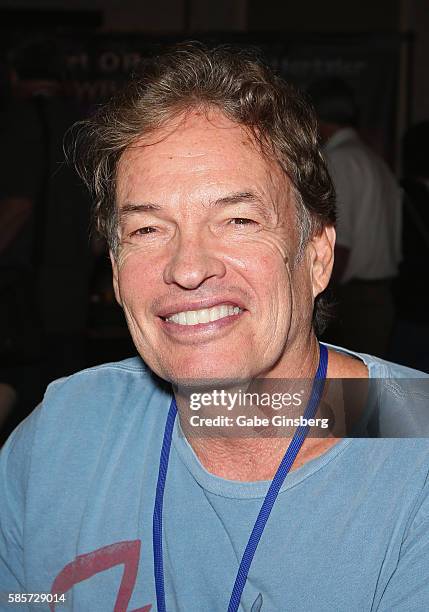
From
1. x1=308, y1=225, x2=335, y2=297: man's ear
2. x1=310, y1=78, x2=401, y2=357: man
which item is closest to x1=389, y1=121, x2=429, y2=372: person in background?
x1=310, y1=78, x2=401, y2=357: man

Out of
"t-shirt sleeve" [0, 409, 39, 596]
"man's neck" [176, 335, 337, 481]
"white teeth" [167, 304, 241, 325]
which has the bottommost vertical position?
"t-shirt sleeve" [0, 409, 39, 596]

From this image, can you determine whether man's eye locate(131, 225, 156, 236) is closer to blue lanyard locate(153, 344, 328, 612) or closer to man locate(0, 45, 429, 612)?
man locate(0, 45, 429, 612)

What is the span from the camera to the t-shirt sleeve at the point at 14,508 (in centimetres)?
149

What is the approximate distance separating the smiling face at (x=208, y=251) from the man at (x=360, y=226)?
2.00m

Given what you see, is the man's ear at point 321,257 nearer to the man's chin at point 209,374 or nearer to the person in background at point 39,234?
the man's chin at point 209,374

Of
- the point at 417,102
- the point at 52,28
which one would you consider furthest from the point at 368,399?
the point at 417,102

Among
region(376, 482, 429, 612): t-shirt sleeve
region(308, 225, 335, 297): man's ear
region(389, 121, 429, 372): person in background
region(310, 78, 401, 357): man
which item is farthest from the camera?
region(310, 78, 401, 357): man

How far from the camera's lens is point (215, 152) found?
1.29m

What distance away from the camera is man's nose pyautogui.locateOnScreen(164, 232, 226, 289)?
125cm

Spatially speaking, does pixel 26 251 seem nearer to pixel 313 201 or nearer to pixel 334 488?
pixel 313 201

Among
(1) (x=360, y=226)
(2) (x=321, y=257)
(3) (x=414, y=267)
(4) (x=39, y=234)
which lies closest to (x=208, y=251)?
(2) (x=321, y=257)

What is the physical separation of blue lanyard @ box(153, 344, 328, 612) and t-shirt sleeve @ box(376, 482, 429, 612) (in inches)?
8.1

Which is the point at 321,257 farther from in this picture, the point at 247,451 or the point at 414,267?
the point at 414,267

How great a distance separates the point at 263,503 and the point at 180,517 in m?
0.15
